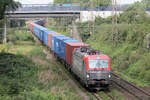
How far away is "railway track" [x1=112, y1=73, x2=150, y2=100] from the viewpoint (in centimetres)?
1696

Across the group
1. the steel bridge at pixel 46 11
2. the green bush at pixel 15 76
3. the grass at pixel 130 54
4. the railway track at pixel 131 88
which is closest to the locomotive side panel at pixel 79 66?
the green bush at pixel 15 76

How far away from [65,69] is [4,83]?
10928 mm

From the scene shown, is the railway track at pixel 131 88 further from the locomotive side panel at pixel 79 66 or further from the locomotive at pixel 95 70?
the locomotive side panel at pixel 79 66

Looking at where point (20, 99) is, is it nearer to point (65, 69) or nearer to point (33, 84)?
point (33, 84)

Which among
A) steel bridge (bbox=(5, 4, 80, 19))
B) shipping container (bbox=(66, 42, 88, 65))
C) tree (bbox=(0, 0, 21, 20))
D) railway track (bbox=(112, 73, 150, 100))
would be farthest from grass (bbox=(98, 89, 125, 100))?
steel bridge (bbox=(5, 4, 80, 19))

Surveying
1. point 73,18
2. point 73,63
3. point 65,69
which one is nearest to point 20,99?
point 73,63

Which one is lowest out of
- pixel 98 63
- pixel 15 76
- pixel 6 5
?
pixel 15 76

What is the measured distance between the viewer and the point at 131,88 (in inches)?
755

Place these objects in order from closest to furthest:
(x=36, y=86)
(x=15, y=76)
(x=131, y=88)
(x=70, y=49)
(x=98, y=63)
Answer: (x=36, y=86) < (x=98, y=63) < (x=15, y=76) < (x=131, y=88) < (x=70, y=49)

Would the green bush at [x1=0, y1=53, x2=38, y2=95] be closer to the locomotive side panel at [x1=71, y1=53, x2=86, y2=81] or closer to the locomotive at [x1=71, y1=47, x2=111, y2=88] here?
the locomotive side panel at [x1=71, y1=53, x2=86, y2=81]

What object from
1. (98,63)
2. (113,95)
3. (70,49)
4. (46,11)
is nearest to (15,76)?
(70,49)

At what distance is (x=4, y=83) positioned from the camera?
16.0 meters

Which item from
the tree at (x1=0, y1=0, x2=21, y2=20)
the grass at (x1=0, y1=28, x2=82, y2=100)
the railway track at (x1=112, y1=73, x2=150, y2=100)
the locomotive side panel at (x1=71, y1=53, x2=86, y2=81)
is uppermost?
the tree at (x1=0, y1=0, x2=21, y2=20)

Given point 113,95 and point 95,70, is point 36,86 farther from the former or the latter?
point 113,95
